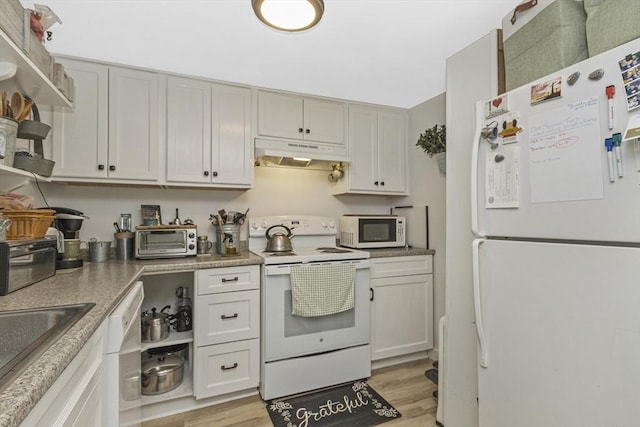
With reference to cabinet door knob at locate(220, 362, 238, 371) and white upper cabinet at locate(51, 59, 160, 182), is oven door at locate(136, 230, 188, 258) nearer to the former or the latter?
white upper cabinet at locate(51, 59, 160, 182)

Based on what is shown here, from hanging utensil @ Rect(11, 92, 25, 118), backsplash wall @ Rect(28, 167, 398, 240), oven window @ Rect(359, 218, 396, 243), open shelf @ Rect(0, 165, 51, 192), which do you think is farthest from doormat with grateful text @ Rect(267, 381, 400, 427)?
hanging utensil @ Rect(11, 92, 25, 118)

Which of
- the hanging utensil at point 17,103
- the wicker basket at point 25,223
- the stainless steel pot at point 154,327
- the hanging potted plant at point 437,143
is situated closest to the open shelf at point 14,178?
the wicker basket at point 25,223

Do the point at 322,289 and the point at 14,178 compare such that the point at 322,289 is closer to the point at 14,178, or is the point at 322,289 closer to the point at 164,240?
the point at 164,240

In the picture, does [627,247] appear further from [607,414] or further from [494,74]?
[494,74]

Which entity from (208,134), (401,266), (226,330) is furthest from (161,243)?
(401,266)

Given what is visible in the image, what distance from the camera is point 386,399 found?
212cm

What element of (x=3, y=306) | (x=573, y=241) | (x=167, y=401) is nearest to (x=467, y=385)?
(x=573, y=241)

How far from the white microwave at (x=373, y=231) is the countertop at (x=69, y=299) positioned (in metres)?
0.95

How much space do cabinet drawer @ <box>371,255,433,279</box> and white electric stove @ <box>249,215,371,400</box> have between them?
15 centimetres

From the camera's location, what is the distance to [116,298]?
3.73 ft

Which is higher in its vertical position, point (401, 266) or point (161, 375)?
point (401, 266)

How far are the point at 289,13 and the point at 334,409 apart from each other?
2.31 meters

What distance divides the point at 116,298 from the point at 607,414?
172cm

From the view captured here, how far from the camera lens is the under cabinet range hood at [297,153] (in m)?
2.45
